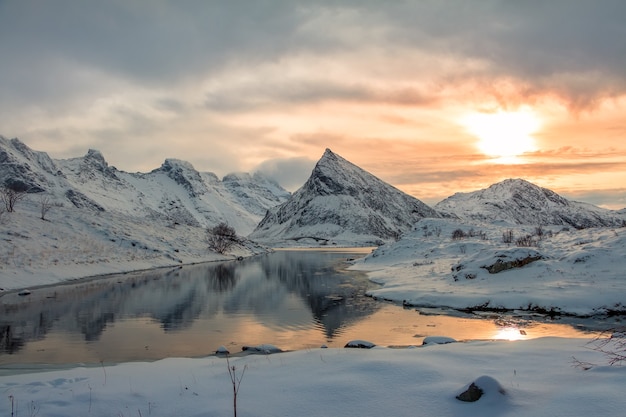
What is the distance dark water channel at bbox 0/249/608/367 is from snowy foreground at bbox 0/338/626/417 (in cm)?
575

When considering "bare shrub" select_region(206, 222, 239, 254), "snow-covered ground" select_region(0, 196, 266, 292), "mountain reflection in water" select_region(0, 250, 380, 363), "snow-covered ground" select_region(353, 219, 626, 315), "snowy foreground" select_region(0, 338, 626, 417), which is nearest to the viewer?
"snowy foreground" select_region(0, 338, 626, 417)

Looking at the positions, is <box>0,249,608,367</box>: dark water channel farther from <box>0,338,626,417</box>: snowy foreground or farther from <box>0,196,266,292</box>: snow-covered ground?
<box>0,196,266,292</box>: snow-covered ground

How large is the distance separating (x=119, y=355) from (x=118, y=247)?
157 ft

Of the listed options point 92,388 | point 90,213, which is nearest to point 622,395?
point 92,388

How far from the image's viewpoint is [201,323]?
961 inches

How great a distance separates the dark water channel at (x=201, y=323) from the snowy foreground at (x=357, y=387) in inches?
227

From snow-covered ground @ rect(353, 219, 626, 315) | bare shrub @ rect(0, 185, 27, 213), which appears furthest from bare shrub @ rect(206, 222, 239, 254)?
snow-covered ground @ rect(353, 219, 626, 315)

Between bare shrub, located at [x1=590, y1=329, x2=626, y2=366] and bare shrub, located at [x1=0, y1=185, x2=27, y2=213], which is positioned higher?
bare shrub, located at [x1=0, y1=185, x2=27, y2=213]

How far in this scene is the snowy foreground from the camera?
8336 millimetres

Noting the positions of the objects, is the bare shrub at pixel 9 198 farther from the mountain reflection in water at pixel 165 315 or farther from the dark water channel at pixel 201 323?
the dark water channel at pixel 201 323

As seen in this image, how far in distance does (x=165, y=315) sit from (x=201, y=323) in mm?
3665

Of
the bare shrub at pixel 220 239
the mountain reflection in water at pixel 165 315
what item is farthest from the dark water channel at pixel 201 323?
the bare shrub at pixel 220 239

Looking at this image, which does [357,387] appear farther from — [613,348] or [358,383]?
[613,348]

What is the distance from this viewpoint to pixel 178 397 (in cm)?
980
